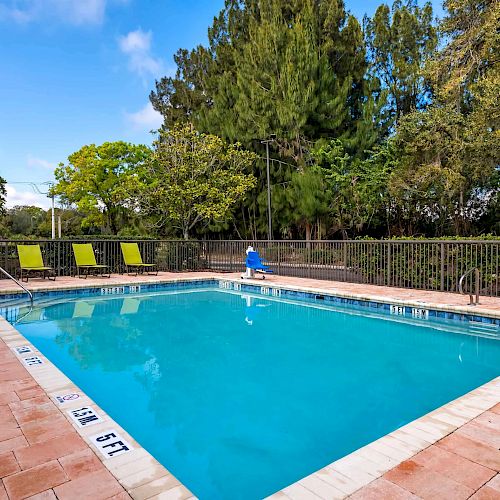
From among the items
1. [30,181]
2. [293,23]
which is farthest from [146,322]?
[30,181]

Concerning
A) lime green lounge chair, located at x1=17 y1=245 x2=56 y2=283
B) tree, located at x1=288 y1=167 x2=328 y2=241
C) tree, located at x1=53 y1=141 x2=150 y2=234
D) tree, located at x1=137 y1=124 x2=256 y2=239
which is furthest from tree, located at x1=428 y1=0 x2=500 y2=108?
tree, located at x1=53 y1=141 x2=150 y2=234

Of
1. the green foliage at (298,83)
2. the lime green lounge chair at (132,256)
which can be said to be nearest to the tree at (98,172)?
the green foliage at (298,83)

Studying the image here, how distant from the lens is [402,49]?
19.2m

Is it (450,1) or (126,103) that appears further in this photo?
(126,103)

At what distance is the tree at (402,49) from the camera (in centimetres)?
1878

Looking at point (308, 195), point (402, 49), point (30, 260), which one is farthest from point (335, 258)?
point (402, 49)

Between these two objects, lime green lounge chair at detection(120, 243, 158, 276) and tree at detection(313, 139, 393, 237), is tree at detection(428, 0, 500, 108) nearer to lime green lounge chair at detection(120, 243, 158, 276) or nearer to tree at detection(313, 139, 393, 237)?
tree at detection(313, 139, 393, 237)

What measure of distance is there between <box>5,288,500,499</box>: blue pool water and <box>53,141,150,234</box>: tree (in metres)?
13.8

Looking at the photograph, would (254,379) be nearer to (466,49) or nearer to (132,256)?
(132,256)

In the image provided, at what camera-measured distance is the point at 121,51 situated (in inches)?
595

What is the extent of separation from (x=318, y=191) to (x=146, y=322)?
12.1m

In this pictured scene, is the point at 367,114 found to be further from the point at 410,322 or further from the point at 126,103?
the point at 410,322

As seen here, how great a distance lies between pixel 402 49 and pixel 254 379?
66.1ft

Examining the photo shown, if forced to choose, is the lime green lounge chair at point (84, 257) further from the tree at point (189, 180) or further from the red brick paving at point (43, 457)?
the red brick paving at point (43, 457)
